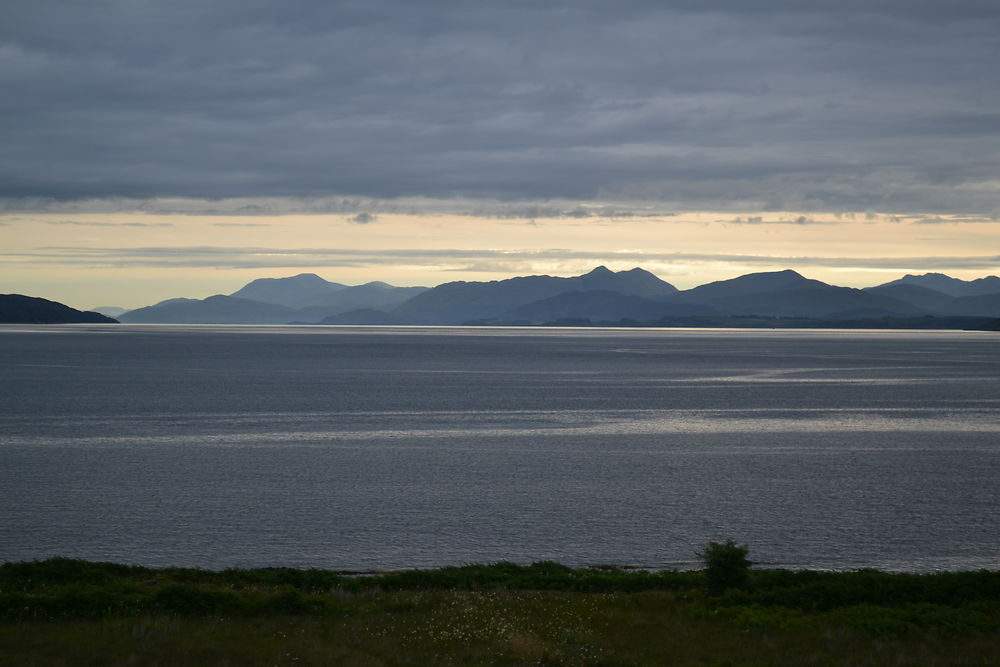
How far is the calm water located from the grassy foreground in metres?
7.02

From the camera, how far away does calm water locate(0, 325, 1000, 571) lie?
3966cm

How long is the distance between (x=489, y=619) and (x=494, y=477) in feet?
104

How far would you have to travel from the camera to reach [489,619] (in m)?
25.1

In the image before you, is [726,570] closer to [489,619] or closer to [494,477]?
[489,619]

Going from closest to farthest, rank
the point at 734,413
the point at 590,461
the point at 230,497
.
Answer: the point at 230,497
the point at 590,461
the point at 734,413

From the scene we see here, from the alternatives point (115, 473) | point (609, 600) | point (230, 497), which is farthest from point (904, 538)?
point (115, 473)

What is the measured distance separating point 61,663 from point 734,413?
8483 centimetres

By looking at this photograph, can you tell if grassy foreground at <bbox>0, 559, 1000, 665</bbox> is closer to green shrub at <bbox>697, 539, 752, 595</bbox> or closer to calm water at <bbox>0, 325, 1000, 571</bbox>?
green shrub at <bbox>697, 539, 752, 595</bbox>

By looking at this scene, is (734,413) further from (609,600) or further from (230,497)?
(609,600)

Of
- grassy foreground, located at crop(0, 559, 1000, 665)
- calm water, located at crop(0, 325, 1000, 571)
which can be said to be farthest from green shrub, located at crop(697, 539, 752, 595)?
calm water, located at crop(0, 325, 1000, 571)

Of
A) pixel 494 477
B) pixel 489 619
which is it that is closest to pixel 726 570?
pixel 489 619

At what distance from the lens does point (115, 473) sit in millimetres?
56812

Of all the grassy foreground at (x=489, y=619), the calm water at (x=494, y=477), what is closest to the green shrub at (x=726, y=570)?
the grassy foreground at (x=489, y=619)

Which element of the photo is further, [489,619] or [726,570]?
[726,570]
